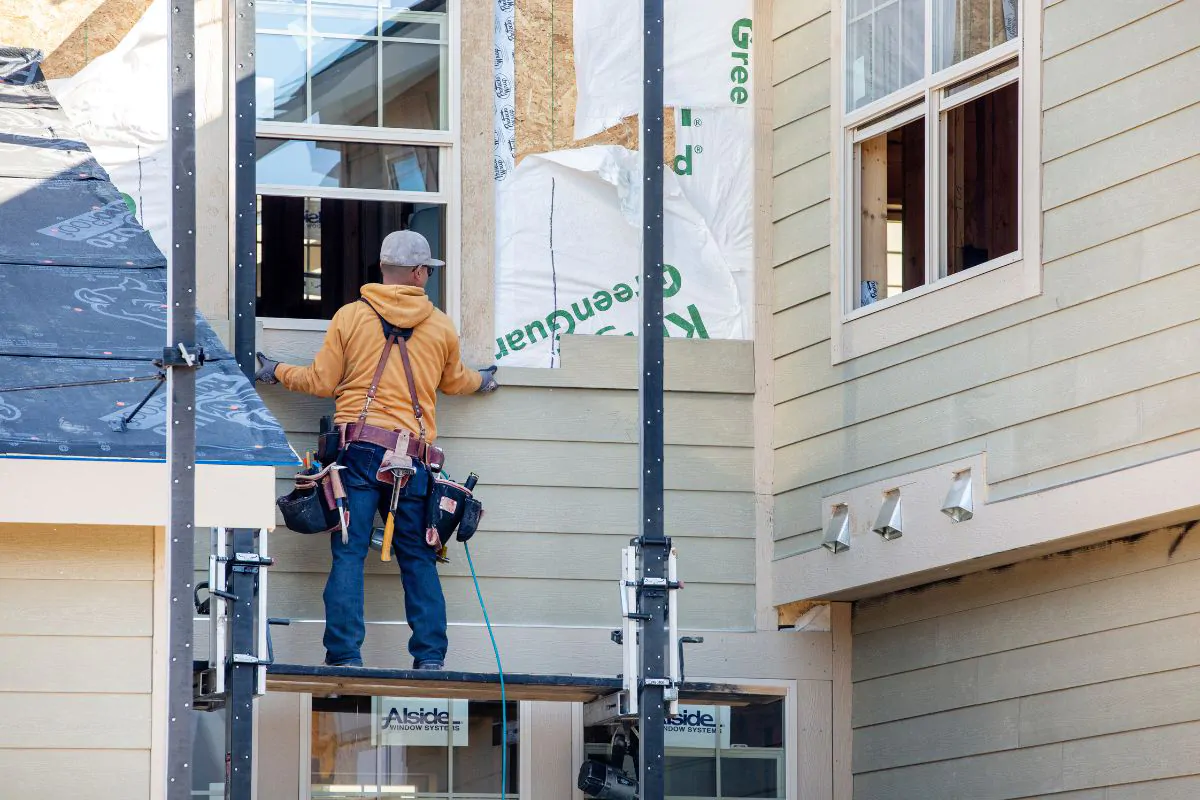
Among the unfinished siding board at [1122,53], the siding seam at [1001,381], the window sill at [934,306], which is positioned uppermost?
the unfinished siding board at [1122,53]

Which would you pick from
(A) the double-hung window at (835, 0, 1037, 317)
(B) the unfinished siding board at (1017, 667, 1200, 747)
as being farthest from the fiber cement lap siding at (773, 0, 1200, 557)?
(B) the unfinished siding board at (1017, 667, 1200, 747)

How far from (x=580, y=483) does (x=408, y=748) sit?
1459mm

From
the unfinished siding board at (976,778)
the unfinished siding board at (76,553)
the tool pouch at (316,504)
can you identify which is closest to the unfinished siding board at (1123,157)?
the unfinished siding board at (976,778)

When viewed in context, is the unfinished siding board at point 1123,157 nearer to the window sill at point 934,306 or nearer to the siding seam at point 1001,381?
the window sill at point 934,306

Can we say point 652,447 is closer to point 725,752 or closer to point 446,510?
point 446,510

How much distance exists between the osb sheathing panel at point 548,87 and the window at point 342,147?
344 mm

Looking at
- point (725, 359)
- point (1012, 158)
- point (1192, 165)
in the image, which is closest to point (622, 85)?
point (725, 359)

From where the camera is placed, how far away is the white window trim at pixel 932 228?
8.22 m

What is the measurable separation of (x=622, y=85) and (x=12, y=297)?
3.67m

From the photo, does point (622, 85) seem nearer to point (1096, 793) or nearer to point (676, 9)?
point (676, 9)

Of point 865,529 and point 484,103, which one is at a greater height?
point 484,103

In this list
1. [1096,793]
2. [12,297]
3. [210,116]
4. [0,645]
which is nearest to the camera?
[0,645]

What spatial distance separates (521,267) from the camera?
952cm

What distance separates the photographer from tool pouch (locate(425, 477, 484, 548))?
857 centimetres
